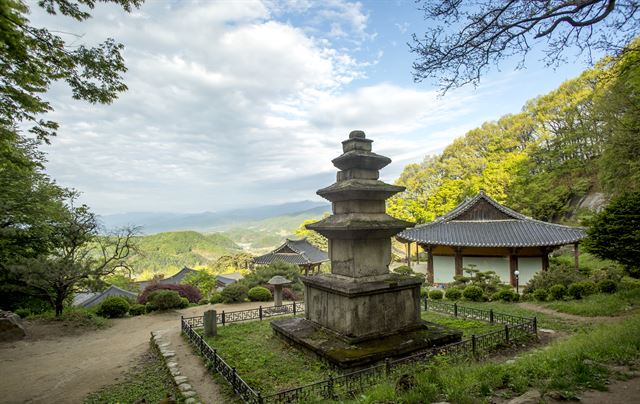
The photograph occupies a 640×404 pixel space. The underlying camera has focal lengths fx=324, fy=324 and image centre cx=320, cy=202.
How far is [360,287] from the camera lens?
8.55m

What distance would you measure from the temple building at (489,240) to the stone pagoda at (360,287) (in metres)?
15.3

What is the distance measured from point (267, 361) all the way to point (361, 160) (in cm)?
627

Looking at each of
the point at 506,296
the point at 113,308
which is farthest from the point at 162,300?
the point at 506,296

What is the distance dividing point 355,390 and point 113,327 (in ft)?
48.4

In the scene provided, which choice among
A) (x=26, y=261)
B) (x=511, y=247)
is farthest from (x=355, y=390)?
(x=511, y=247)

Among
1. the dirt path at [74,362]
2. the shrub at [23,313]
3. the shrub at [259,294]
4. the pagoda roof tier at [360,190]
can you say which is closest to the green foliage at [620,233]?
the pagoda roof tier at [360,190]

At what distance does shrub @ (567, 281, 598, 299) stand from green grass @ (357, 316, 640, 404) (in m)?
10.8

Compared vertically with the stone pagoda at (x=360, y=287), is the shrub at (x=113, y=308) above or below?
below

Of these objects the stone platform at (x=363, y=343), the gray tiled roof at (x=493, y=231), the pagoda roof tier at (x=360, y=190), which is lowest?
the stone platform at (x=363, y=343)

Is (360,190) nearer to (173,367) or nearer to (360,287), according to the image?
Result: (360,287)

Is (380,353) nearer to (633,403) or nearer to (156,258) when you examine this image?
(633,403)

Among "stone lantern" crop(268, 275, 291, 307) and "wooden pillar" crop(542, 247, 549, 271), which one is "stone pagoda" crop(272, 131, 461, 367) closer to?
"stone lantern" crop(268, 275, 291, 307)

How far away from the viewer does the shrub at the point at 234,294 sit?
2106 centimetres

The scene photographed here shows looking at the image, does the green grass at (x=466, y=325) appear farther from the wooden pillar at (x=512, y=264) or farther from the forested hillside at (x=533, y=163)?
the forested hillside at (x=533, y=163)
